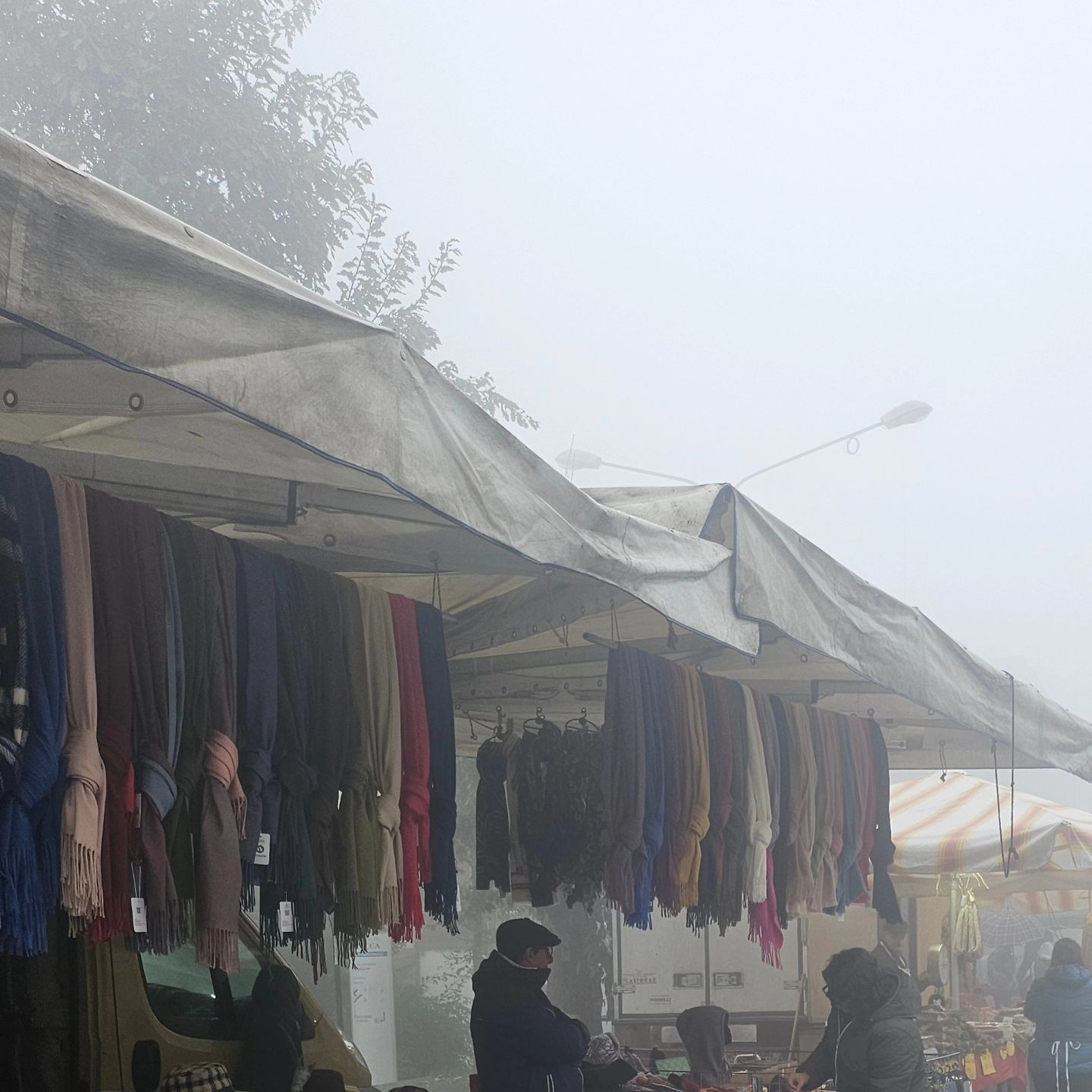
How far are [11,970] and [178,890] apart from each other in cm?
229

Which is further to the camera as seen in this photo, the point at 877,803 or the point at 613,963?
the point at 613,963

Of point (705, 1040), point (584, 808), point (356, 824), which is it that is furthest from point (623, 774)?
point (705, 1040)

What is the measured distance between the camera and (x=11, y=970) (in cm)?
500

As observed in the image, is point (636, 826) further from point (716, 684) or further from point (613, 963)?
point (613, 963)

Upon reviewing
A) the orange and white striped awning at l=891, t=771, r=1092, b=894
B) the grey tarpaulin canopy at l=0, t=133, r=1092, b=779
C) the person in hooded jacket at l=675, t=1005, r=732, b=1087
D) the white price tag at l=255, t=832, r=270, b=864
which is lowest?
the person in hooded jacket at l=675, t=1005, r=732, b=1087

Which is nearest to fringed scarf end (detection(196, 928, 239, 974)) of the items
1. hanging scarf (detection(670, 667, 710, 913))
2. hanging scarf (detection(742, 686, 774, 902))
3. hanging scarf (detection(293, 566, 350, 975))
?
hanging scarf (detection(293, 566, 350, 975))

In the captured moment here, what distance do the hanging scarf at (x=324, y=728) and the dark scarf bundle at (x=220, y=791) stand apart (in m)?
0.35

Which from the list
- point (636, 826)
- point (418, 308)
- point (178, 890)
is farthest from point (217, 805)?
point (418, 308)

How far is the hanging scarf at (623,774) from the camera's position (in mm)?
4930

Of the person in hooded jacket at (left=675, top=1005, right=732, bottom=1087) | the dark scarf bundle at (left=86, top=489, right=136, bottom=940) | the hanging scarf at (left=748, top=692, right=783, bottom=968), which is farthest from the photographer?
the person in hooded jacket at (left=675, top=1005, right=732, bottom=1087)

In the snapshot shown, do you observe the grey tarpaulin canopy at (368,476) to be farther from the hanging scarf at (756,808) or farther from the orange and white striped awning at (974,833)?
the orange and white striped awning at (974,833)

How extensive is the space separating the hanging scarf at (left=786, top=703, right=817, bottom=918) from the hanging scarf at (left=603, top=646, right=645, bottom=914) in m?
1.59

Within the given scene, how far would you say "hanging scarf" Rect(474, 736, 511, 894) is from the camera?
5957 mm

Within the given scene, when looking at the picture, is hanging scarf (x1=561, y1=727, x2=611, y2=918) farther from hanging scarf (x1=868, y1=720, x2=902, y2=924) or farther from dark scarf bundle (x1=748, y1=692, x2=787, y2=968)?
hanging scarf (x1=868, y1=720, x2=902, y2=924)
